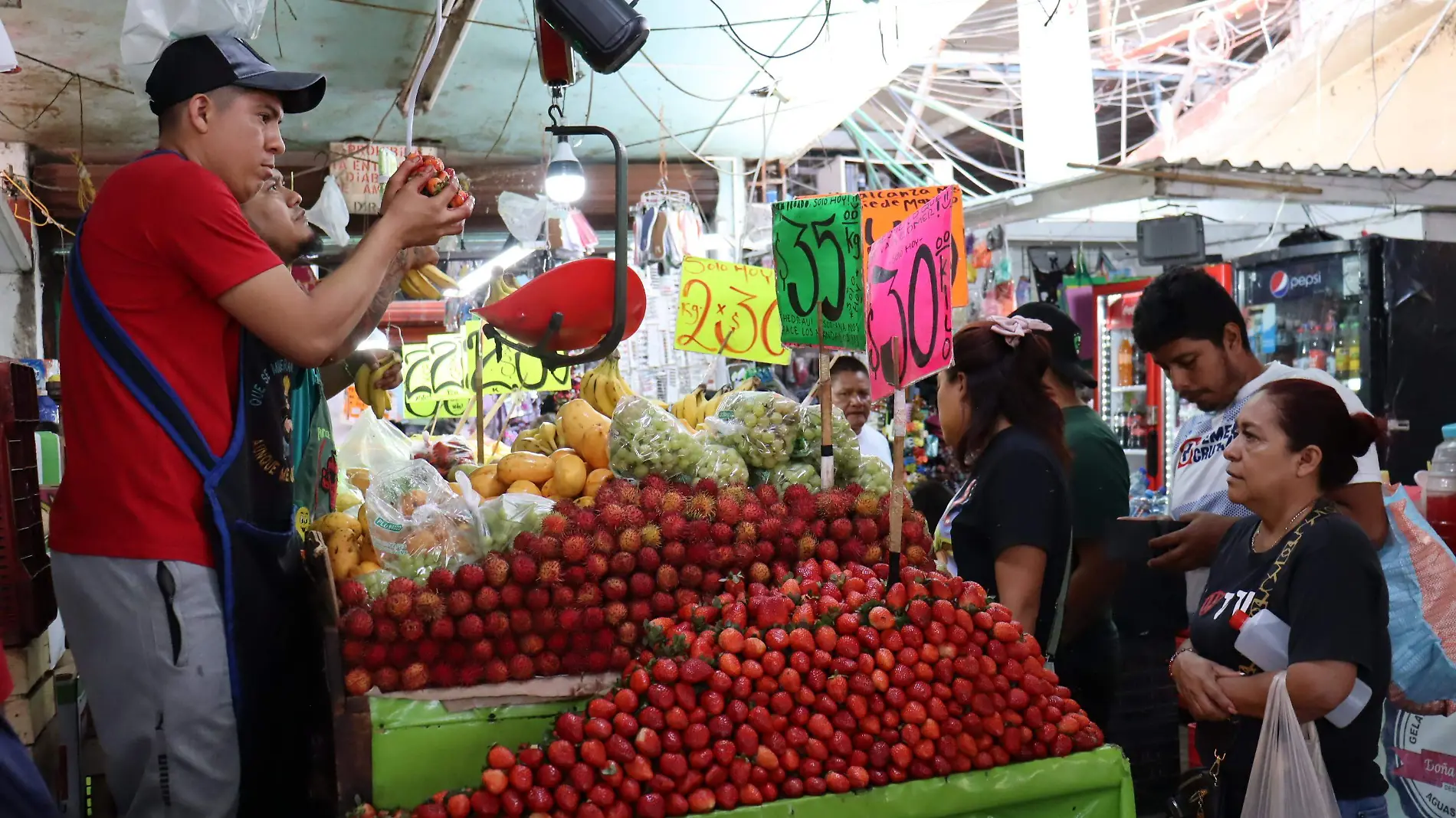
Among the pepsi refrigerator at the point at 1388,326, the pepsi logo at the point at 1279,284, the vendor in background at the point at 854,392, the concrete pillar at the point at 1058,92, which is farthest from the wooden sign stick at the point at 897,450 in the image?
the pepsi logo at the point at 1279,284

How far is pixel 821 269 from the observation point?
89.0 inches

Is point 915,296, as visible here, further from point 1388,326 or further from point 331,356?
point 1388,326

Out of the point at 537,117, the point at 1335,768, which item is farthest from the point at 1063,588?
the point at 537,117

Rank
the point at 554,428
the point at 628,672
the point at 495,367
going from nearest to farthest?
the point at 628,672
the point at 554,428
the point at 495,367

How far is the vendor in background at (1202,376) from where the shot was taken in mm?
2652

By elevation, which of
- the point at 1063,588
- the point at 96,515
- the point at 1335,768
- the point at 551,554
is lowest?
the point at 1335,768

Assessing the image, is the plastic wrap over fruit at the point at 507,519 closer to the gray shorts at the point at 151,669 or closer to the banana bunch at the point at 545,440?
the gray shorts at the point at 151,669

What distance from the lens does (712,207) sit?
25.2ft

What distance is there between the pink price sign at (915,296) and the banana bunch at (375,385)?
1581 millimetres

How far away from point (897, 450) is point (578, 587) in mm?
624

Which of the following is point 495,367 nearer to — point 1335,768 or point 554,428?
point 554,428

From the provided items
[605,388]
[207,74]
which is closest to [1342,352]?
[605,388]

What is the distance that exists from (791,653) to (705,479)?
0.44 metres

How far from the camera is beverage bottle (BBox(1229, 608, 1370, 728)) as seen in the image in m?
1.99
